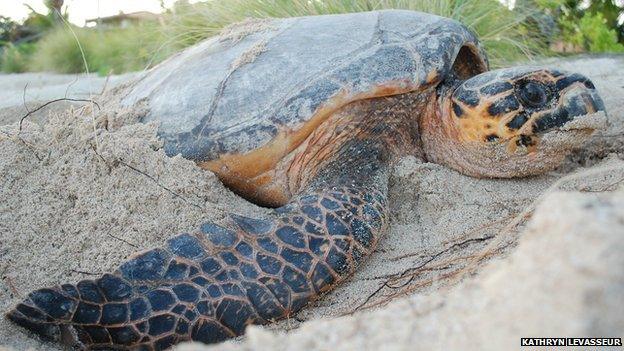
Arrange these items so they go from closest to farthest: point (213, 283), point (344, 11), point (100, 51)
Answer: point (213, 283) → point (344, 11) → point (100, 51)

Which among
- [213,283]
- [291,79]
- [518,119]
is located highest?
[291,79]

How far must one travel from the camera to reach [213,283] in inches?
63.1

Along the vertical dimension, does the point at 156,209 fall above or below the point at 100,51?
below

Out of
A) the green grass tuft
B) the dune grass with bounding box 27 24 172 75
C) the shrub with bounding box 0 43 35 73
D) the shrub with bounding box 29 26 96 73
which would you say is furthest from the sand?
the shrub with bounding box 0 43 35 73

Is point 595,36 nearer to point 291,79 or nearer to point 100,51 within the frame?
point 291,79

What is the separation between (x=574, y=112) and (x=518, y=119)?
0.65 feet

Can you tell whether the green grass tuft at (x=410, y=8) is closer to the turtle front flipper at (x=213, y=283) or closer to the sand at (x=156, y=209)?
the sand at (x=156, y=209)

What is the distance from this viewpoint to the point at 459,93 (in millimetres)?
2346

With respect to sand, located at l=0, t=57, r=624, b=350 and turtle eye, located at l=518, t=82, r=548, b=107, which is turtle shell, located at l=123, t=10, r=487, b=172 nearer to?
sand, located at l=0, t=57, r=624, b=350

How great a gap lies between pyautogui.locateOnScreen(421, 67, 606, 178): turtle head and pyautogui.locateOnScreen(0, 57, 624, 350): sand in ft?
0.37

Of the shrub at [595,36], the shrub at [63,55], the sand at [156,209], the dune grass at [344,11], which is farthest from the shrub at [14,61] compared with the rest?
the shrub at [595,36]

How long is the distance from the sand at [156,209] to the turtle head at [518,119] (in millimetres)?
112

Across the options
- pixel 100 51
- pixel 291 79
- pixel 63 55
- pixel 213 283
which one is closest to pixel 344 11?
pixel 291 79

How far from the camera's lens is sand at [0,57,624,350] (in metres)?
1.73
